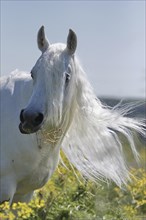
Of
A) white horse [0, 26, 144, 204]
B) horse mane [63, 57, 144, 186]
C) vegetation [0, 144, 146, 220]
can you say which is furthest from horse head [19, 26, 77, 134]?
vegetation [0, 144, 146, 220]

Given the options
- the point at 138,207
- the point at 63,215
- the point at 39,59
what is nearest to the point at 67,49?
the point at 39,59

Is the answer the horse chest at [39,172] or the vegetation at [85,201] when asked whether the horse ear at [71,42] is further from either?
the vegetation at [85,201]

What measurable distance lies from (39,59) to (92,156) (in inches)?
45.1


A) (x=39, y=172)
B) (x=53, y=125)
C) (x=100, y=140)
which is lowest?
(x=39, y=172)

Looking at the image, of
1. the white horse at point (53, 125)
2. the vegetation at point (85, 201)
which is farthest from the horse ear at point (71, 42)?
the vegetation at point (85, 201)

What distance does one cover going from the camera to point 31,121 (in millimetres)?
3965

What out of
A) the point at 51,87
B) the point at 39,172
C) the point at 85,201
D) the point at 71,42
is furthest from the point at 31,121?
the point at 85,201

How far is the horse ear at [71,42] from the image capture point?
4.27 meters

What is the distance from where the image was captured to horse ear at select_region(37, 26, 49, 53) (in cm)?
436

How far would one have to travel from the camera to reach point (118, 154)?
16.6 feet

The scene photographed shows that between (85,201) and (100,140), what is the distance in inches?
99.2

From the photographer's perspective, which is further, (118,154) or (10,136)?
(118,154)

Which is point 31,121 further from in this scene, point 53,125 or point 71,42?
point 71,42

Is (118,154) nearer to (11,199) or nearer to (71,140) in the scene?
(71,140)
